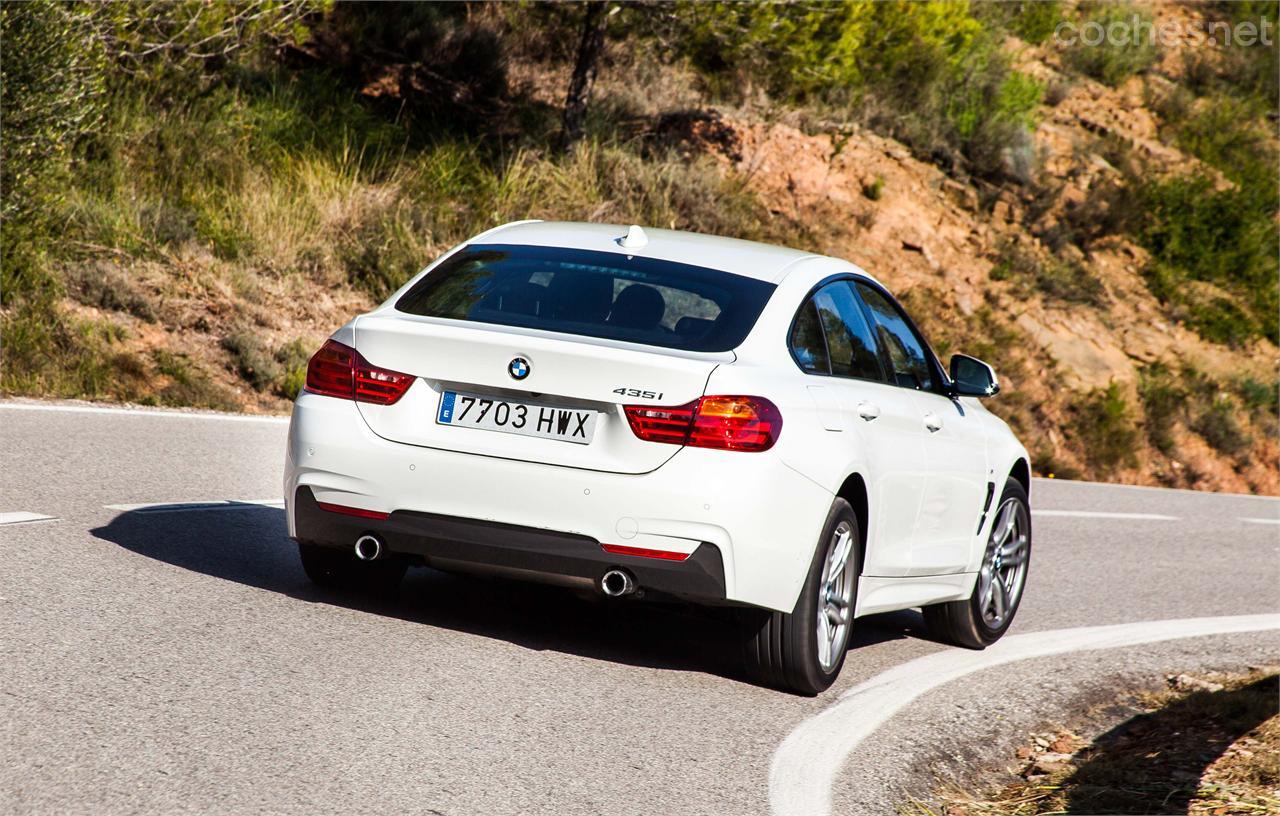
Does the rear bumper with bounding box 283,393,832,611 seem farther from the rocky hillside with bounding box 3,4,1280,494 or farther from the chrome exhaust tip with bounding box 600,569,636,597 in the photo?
the rocky hillside with bounding box 3,4,1280,494

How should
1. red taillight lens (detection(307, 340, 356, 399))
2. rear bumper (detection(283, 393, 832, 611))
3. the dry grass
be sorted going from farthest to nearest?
red taillight lens (detection(307, 340, 356, 399))
rear bumper (detection(283, 393, 832, 611))
the dry grass

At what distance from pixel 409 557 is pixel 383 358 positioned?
72 cm

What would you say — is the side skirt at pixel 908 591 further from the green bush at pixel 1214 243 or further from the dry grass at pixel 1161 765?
the green bush at pixel 1214 243

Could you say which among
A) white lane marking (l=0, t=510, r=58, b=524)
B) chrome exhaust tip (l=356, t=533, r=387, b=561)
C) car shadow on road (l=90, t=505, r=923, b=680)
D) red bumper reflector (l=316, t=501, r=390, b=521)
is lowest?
white lane marking (l=0, t=510, r=58, b=524)

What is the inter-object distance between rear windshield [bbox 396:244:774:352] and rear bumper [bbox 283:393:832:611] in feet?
1.84

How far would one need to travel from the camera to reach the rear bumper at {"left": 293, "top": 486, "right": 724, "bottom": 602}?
18.5 ft

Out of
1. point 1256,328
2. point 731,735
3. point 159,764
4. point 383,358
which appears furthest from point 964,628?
point 1256,328

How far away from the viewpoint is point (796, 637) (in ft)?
19.7

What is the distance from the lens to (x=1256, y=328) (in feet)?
88.9

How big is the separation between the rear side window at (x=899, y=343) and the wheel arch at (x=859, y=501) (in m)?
0.86

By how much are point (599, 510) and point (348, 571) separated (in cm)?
155

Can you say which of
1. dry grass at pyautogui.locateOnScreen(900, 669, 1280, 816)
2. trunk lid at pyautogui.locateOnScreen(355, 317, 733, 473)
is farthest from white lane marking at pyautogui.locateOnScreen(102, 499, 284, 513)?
dry grass at pyautogui.locateOnScreen(900, 669, 1280, 816)

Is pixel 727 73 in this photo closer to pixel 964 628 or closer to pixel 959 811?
pixel 964 628

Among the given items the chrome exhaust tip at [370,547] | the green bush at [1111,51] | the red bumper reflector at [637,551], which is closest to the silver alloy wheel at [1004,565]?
the red bumper reflector at [637,551]
